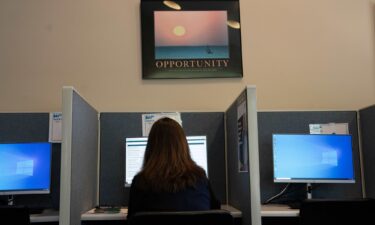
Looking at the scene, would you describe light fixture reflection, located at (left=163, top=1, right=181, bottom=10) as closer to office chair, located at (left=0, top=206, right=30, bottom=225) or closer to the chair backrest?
office chair, located at (left=0, top=206, right=30, bottom=225)

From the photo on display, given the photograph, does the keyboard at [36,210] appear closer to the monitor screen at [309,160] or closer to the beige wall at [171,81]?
the beige wall at [171,81]

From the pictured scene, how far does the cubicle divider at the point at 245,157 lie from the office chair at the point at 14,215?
3.29ft

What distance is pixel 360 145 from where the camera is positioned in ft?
8.76

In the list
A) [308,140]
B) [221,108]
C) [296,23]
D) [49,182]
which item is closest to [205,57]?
[221,108]

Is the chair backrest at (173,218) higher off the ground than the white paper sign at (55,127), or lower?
lower

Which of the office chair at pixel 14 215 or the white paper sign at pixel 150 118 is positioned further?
the white paper sign at pixel 150 118

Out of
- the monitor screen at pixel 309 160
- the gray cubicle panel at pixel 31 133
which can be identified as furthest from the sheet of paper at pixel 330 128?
the gray cubicle panel at pixel 31 133

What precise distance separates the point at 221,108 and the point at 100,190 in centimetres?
96

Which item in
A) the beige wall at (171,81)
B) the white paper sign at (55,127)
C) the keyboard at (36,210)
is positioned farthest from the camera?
the beige wall at (171,81)

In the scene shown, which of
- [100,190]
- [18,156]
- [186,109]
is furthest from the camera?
[186,109]

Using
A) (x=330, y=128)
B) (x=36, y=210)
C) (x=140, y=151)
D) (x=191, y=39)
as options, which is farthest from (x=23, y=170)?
(x=330, y=128)

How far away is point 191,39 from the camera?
288cm

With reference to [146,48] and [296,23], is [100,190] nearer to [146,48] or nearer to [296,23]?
[146,48]

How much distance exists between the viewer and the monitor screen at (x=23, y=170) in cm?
234
